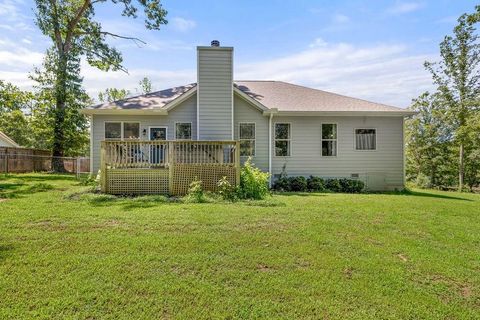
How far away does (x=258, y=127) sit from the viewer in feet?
38.7

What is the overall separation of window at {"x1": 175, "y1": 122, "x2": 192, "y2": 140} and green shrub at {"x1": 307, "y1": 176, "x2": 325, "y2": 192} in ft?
16.9

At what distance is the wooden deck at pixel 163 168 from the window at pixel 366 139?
611 cm

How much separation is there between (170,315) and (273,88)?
12.9m

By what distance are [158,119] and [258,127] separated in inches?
159

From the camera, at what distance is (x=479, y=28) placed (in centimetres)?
1709

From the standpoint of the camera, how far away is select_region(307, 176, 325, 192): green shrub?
37.0ft

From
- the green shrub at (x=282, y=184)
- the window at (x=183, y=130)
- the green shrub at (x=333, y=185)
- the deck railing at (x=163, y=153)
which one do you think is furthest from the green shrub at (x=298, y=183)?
the window at (x=183, y=130)

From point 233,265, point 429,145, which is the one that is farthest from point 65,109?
point 429,145

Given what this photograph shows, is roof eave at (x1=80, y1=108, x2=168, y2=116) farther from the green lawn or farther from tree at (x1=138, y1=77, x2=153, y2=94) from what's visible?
tree at (x1=138, y1=77, x2=153, y2=94)

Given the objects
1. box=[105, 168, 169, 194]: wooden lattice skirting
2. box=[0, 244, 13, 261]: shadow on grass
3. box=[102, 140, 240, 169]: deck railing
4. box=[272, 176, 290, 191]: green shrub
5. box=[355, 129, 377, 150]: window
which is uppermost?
box=[355, 129, 377, 150]: window

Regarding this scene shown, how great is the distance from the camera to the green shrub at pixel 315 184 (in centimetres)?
1129

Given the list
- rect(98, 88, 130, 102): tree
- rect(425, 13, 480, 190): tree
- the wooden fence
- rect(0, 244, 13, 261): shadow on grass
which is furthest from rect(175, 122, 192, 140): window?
rect(98, 88, 130, 102): tree

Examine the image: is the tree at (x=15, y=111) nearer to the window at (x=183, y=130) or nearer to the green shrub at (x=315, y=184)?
the window at (x=183, y=130)

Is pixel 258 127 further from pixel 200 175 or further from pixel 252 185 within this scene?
pixel 200 175
